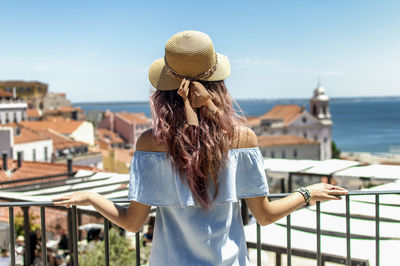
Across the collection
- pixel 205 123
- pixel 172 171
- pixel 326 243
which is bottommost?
pixel 326 243

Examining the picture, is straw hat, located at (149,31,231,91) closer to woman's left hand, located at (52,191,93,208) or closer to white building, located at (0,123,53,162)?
woman's left hand, located at (52,191,93,208)

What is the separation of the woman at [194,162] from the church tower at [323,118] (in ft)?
296

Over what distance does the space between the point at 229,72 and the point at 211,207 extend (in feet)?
1.90

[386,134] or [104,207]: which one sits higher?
[104,207]

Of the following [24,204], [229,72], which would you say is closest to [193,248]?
[229,72]

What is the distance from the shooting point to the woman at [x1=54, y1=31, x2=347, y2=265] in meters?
1.91

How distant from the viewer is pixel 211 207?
6.40 ft

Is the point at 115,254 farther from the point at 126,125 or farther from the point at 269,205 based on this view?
the point at 126,125

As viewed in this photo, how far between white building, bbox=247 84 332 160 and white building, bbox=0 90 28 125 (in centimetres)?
4325

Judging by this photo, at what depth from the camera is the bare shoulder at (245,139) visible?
1.97 meters

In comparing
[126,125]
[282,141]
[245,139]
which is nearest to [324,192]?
[245,139]

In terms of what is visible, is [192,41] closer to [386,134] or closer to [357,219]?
[357,219]

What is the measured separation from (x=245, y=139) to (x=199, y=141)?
0.21 meters

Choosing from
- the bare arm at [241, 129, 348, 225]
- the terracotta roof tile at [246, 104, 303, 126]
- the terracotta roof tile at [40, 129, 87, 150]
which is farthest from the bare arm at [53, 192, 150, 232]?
the terracotta roof tile at [246, 104, 303, 126]
